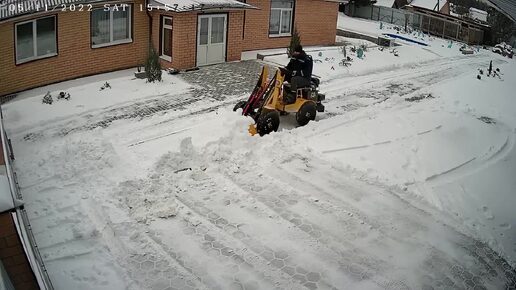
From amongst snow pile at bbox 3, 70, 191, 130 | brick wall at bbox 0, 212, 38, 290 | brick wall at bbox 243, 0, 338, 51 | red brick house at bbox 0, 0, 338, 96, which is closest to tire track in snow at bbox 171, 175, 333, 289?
brick wall at bbox 0, 212, 38, 290

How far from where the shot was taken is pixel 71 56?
1591 cm

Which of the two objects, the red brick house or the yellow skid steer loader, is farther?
the red brick house

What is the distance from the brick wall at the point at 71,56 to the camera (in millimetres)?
14102

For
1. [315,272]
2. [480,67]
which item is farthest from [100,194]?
[480,67]

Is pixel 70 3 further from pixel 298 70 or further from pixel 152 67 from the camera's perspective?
pixel 298 70

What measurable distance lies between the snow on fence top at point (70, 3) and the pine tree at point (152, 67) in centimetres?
170

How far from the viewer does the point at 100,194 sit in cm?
874

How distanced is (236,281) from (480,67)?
17594mm

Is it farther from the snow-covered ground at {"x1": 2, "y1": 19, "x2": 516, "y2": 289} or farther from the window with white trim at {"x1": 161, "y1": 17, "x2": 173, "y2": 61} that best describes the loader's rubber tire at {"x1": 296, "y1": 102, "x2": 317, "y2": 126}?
the window with white trim at {"x1": 161, "y1": 17, "x2": 173, "y2": 61}

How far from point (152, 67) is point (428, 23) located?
2420cm

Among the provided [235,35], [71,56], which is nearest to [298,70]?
[235,35]

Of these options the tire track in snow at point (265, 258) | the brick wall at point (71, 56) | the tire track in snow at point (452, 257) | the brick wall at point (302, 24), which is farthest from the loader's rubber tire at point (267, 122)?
the brick wall at point (302, 24)

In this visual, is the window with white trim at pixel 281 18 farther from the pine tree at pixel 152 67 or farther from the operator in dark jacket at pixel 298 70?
the operator in dark jacket at pixel 298 70

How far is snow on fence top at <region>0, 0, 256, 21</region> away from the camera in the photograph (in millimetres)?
13116
